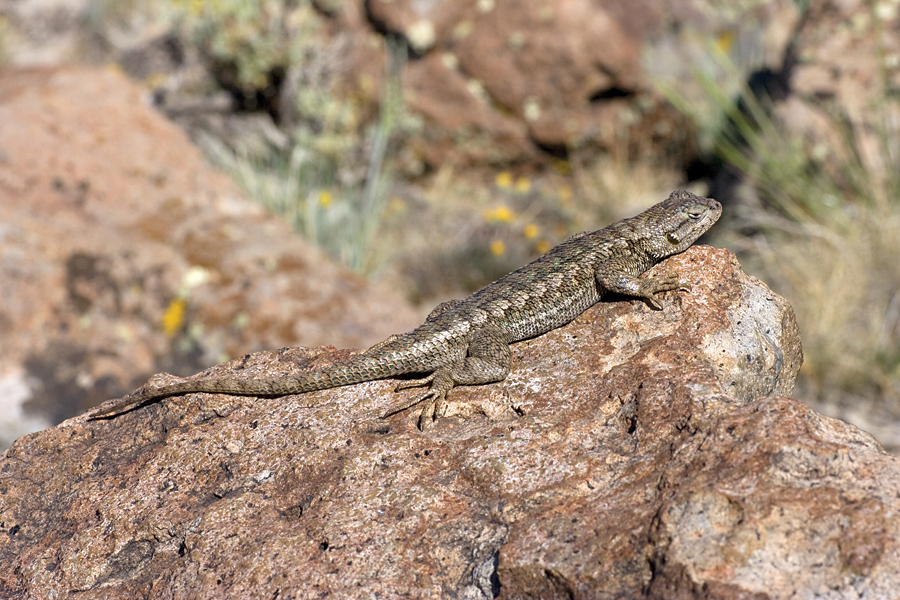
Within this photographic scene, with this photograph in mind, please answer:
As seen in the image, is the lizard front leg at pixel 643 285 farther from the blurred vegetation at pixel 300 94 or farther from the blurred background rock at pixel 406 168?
the blurred vegetation at pixel 300 94

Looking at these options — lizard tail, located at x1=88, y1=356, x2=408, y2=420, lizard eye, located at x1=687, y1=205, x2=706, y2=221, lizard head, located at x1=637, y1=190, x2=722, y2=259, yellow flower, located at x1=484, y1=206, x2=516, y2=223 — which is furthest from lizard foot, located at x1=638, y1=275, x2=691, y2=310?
yellow flower, located at x1=484, y1=206, x2=516, y2=223

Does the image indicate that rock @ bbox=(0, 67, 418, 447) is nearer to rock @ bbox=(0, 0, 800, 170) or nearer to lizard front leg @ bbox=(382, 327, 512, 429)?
lizard front leg @ bbox=(382, 327, 512, 429)

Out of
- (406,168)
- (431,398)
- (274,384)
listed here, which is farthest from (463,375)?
(406,168)

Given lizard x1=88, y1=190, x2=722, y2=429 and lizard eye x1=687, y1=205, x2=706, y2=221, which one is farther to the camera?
lizard eye x1=687, y1=205, x2=706, y2=221

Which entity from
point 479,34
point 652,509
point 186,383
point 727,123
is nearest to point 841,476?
point 652,509

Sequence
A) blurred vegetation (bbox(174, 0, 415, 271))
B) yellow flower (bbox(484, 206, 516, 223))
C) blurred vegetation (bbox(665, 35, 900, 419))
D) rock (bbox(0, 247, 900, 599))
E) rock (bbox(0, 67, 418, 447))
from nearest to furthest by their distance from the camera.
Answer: rock (bbox(0, 247, 900, 599))
rock (bbox(0, 67, 418, 447))
blurred vegetation (bbox(665, 35, 900, 419))
yellow flower (bbox(484, 206, 516, 223))
blurred vegetation (bbox(174, 0, 415, 271))

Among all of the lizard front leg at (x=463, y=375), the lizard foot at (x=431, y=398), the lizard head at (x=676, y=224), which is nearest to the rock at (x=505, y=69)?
the lizard head at (x=676, y=224)

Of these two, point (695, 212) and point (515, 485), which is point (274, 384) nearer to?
point (515, 485)
